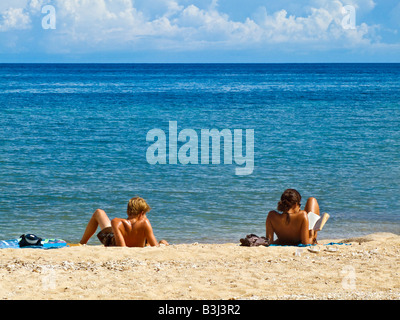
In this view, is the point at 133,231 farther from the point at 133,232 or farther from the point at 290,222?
the point at 290,222

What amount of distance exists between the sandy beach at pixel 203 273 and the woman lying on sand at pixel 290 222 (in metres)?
0.42

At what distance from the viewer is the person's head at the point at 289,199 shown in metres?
8.08

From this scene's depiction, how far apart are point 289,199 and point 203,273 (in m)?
2.04

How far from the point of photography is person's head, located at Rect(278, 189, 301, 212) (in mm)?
8078

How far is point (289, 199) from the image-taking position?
8117 millimetres

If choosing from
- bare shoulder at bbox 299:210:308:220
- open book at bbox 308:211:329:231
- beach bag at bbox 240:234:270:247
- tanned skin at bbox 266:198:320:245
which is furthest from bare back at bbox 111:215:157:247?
open book at bbox 308:211:329:231

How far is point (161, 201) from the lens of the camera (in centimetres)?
1309

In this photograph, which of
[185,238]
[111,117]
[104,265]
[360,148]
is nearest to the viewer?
[104,265]

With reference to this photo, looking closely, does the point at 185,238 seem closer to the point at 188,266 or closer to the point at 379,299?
the point at 188,266

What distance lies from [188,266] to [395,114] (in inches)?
1129

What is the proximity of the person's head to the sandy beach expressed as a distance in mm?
642

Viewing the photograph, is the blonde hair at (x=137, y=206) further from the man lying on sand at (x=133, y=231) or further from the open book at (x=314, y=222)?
the open book at (x=314, y=222)

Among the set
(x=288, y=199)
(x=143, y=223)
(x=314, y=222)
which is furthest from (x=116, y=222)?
(x=314, y=222)
